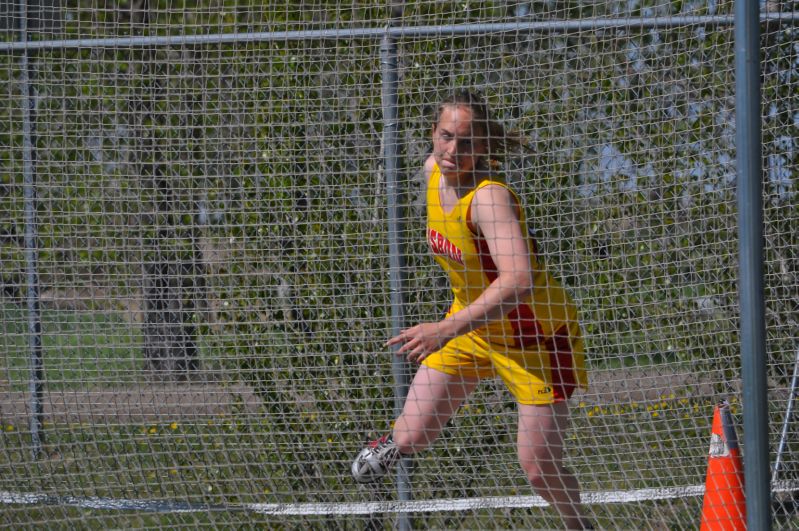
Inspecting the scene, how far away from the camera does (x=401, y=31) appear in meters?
Result: 4.34

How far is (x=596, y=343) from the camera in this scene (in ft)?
14.7

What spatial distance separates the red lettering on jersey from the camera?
3629 mm

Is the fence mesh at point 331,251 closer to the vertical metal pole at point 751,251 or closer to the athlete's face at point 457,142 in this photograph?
the athlete's face at point 457,142

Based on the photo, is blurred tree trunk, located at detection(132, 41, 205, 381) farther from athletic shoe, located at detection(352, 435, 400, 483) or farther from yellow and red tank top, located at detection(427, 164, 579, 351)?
yellow and red tank top, located at detection(427, 164, 579, 351)

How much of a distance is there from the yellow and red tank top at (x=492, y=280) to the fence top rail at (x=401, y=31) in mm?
878

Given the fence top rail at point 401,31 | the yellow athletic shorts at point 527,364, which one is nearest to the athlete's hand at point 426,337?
the yellow athletic shorts at point 527,364

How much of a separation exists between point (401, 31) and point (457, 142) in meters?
0.99

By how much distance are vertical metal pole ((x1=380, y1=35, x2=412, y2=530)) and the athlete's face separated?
757mm

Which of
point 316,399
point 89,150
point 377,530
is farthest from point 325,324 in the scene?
point 89,150

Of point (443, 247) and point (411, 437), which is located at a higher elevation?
point (443, 247)

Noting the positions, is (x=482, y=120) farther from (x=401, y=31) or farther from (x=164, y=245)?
(x=164, y=245)

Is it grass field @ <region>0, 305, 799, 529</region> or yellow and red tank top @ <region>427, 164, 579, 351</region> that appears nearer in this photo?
yellow and red tank top @ <region>427, 164, 579, 351</region>

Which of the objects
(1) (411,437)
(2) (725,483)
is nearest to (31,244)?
(1) (411,437)

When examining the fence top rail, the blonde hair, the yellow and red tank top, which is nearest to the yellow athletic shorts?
the yellow and red tank top
